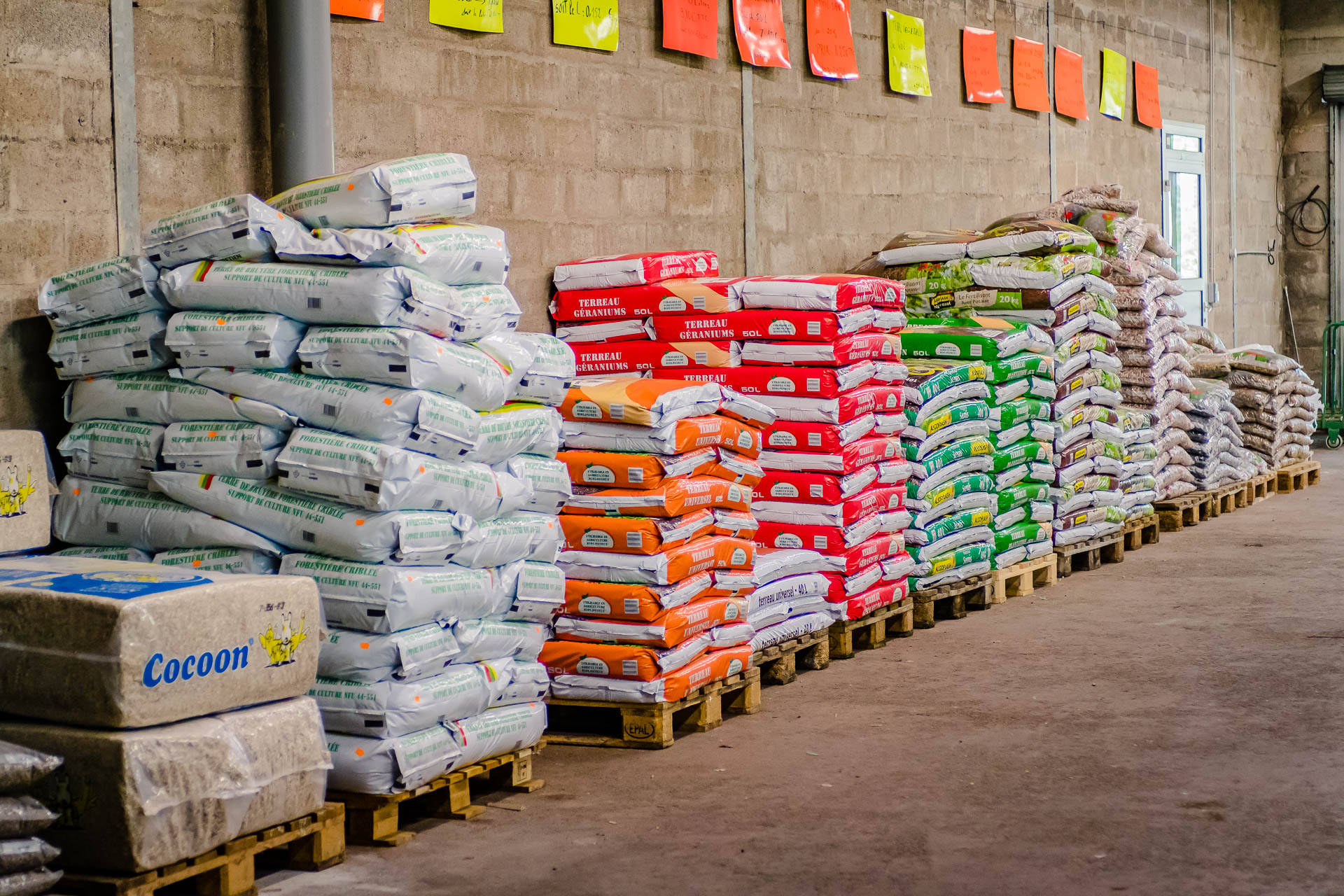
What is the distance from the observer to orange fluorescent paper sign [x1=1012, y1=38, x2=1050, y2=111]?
11.3 meters

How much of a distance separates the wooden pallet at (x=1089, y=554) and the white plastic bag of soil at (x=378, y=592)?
524 centimetres

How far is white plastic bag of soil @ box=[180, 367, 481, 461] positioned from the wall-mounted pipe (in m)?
1.18

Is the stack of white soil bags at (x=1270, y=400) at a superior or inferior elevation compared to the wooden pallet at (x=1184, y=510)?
superior

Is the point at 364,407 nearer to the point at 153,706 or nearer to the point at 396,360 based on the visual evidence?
the point at 396,360

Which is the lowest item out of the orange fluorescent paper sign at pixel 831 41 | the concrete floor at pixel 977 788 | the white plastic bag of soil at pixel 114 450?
the concrete floor at pixel 977 788

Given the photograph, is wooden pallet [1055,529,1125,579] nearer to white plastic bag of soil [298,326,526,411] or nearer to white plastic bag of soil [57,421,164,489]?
white plastic bag of soil [298,326,526,411]

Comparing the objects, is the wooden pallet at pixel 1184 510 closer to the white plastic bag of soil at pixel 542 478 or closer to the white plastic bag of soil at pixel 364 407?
the white plastic bag of soil at pixel 542 478

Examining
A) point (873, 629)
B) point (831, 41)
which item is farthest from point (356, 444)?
point (831, 41)

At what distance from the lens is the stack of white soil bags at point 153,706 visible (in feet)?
11.3

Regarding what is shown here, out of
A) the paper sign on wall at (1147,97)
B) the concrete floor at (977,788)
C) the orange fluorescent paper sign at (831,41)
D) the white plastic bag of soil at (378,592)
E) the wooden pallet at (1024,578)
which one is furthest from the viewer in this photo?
the paper sign on wall at (1147,97)

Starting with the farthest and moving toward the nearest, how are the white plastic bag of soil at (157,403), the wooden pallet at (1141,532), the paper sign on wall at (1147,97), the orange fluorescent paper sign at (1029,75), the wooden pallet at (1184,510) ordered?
the paper sign on wall at (1147,97)
the orange fluorescent paper sign at (1029,75)
the wooden pallet at (1184,510)
the wooden pallet at (1141,532)
the white plastic bag of soil at (157,403)

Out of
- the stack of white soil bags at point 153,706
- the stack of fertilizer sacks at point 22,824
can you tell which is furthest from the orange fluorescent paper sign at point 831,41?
the stack of fertilizer sacks at point 22,824

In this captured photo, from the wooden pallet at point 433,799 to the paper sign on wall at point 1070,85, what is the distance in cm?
882

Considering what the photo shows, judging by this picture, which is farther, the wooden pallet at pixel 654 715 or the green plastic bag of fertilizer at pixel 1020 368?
the green plastic bag of fertilizer at pixel 1020 368
